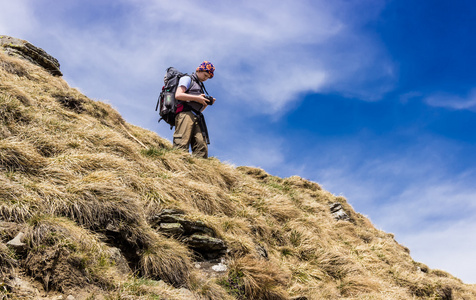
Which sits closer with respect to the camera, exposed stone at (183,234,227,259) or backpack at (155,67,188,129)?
exposed stone at (183,234,227,259)

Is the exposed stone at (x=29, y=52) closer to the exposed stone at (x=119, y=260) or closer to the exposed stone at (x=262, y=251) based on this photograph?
the exposed stone at (x=119, y=260)

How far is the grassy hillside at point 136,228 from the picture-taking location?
12.8 feet

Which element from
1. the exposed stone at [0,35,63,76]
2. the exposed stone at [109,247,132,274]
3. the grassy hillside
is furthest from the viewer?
the exposed stone at [0,35,63,76]

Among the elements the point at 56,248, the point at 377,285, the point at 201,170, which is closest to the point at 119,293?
the point at 56,248

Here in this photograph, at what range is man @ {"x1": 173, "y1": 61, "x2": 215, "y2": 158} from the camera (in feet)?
30.4

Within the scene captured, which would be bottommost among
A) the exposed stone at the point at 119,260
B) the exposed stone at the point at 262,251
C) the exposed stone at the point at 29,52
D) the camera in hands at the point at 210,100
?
the exposed stone at the point at 119,260

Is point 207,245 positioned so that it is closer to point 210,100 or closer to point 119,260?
point 119,260

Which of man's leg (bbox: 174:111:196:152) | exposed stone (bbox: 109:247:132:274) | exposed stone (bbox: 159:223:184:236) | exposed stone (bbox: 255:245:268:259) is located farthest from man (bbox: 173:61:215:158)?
exposed stone (bbox: 109:247:132:274)

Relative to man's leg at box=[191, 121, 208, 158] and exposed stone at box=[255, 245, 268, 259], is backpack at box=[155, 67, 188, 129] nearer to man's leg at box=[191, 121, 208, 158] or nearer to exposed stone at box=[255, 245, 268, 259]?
man's leg at box=[191, 121, 208, 158]

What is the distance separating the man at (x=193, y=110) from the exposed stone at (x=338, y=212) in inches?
272

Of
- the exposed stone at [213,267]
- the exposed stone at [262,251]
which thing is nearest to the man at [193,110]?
the exposed stone at [262,251]

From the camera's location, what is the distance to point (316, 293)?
657cm

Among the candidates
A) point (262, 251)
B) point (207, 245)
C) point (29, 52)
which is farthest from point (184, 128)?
point (29, 52)

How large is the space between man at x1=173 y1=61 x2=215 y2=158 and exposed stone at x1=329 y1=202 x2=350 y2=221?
22.7 feet
